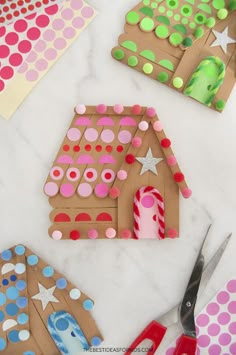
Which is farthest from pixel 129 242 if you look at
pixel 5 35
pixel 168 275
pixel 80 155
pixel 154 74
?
pixel 5 35

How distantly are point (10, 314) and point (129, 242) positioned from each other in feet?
0.96

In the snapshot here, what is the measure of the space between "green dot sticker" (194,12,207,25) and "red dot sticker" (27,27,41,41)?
0.33 m

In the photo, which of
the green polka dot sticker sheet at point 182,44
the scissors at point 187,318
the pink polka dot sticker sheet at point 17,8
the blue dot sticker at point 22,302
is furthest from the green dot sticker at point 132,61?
the blue dot sticker at point 22,302

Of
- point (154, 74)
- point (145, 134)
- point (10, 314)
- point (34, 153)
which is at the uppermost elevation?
point (154, 74)

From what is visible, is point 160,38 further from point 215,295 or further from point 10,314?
point 10,314

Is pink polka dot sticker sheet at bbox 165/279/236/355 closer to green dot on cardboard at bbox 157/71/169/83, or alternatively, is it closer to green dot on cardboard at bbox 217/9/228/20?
green dot on cardboard at bbox 157/71/169/83

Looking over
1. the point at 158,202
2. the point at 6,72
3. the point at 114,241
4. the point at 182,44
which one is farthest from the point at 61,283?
the point at 182,44

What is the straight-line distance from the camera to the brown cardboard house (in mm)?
1041

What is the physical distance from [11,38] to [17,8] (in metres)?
0.07

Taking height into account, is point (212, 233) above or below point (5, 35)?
below

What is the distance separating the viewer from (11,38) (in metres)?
1.05

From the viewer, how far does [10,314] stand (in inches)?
41.3

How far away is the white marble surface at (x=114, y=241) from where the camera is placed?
3.45 ft

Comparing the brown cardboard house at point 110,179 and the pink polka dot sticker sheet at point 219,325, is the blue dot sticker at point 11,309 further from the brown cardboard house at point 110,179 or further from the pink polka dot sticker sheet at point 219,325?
the pink polka dot sticker sheet at point 219,325
